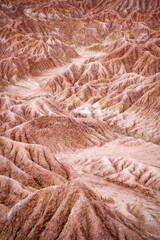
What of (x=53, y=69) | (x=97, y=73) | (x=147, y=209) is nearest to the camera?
(x=147, y=209)

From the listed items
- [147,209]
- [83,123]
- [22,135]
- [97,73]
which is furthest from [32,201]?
[97,73]

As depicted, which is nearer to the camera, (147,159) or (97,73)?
(147,159)

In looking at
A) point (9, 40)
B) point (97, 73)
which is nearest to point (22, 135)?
point (97, 73)

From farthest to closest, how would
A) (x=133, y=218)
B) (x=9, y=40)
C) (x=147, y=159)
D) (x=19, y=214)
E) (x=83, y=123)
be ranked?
(x=9, y=40) → (x=83, y=123) → (x=147, y=159) → (x=133, y=218) → (x=19, y=214)

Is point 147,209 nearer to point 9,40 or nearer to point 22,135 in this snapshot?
point 22,135

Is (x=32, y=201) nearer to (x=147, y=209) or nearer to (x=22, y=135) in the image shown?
(x=147, y=209)

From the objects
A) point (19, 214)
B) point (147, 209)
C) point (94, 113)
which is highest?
point (19, 214)

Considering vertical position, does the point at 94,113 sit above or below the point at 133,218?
below
